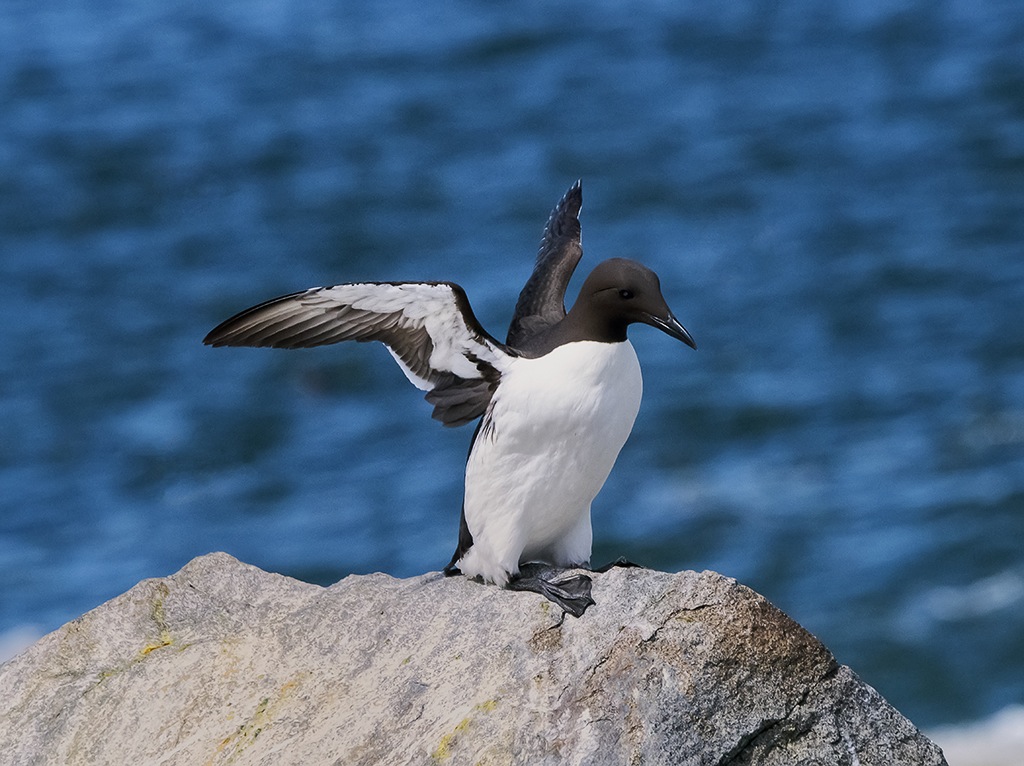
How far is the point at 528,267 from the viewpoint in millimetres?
18703

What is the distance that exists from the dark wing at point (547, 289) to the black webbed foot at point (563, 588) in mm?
1278

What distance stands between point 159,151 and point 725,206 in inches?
292

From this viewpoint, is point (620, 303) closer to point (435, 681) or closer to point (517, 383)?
point (517, 383)

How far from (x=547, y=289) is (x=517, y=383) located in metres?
1.38

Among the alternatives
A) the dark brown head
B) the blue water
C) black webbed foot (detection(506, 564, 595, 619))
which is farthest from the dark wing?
the blue water

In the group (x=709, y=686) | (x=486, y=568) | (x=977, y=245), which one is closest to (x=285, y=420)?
(x=977, y=245)

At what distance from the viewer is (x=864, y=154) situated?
21.3 meters

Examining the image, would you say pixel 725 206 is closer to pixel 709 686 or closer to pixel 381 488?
pixel 381 488

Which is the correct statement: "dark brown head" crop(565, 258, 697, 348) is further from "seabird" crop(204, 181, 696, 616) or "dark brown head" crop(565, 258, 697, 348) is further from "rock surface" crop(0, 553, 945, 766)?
"rock surface" crop(0, 553, 945, 766)

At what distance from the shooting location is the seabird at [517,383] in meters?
6.96

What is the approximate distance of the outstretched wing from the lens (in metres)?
7.12

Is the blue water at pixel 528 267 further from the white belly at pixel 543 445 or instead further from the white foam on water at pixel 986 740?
the white belly at pixel 543 445

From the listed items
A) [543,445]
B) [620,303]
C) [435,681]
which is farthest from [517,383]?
[435,681]

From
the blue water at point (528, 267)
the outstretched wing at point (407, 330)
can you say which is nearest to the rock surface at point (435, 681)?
the outstretched wing at point (407, 330)
